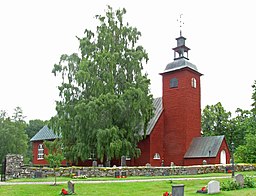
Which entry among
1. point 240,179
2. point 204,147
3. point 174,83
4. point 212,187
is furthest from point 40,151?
point 212,187

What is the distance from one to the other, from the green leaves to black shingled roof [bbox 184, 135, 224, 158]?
560 centimetres

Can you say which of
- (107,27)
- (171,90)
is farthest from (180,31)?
(107,27)

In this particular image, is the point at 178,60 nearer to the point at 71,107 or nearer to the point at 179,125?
the point at 179,125

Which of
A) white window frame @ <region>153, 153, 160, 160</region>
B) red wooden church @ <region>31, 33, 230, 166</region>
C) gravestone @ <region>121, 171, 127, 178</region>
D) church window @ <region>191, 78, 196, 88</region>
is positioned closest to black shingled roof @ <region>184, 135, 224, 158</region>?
red wooden church @ <region>31, 33, 230, 166</region>

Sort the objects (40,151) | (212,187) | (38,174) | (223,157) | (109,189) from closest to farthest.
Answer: (212,187), (109,189), (38,174), (223,157), (40,151)

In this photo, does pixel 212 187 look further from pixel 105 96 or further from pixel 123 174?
pixel 105 96

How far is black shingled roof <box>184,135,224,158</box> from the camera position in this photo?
33534 millimetres

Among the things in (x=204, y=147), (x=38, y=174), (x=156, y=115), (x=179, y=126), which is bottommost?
(x=38, y=174)

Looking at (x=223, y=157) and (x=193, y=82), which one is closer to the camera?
(x=223, y=157)

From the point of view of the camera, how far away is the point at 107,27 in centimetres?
3403

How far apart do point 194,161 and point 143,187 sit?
56.0 ft

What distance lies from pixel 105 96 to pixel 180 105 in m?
9.82

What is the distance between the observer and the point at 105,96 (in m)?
30.0

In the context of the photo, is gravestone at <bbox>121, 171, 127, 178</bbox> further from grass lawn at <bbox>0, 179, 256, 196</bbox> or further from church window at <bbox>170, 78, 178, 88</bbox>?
church window at <bbox>170, 78, 178, 88</bbox>
